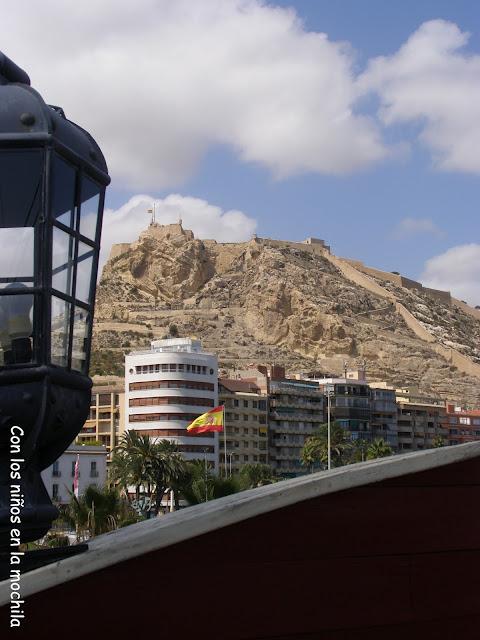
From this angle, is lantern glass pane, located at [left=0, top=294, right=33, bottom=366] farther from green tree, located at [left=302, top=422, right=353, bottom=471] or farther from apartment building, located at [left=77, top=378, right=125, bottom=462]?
apartment building, located at [left=77, top=378, right=125, bottom=462]

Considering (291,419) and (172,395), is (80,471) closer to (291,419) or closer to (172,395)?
(172,395)

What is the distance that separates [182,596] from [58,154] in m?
2.63

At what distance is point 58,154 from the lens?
6.00 meters

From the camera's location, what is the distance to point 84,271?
6.41 m

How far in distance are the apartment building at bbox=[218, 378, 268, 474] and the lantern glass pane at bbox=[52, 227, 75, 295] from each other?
7730cm

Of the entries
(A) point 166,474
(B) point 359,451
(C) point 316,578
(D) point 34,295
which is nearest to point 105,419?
(B) point 359,451

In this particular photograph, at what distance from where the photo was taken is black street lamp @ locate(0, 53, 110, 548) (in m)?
5.84

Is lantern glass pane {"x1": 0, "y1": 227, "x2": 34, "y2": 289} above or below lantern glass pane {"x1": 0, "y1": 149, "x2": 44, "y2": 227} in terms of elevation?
below

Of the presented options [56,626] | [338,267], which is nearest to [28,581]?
[56,626]

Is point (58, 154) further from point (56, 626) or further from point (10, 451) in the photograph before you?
point (56, 626)

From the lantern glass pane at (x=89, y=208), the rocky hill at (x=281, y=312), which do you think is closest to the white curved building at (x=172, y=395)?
the rocky hill at (x=281, y=312)

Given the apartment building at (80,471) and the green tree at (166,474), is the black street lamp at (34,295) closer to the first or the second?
the green tree at (166,474)

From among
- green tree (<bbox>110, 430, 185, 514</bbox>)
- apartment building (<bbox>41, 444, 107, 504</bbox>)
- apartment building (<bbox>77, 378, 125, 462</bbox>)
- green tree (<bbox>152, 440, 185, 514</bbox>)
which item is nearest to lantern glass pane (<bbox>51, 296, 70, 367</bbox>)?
green tree (<bbox>152, 440, 185, 514</bbox>)

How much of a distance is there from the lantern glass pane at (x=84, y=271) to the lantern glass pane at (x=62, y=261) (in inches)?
3.6
